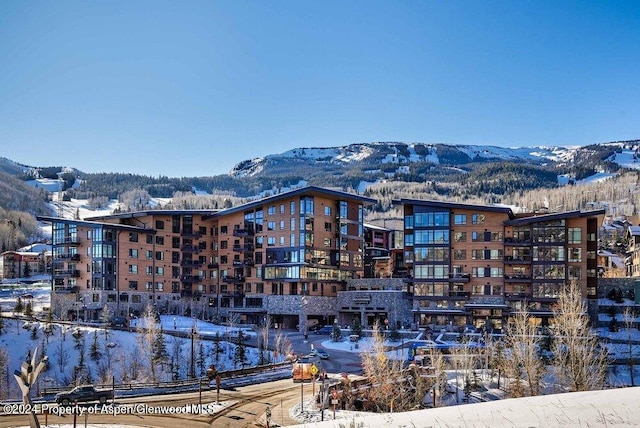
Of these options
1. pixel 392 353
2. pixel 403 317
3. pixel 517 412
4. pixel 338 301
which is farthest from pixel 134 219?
pixel 517 412

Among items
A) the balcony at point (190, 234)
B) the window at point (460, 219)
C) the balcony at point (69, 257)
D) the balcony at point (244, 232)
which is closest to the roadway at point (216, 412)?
the window at point (460, 219)

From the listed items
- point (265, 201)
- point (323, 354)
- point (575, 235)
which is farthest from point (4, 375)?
point (575, 235)

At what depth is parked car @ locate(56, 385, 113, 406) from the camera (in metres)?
39.9

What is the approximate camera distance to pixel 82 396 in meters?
40.5

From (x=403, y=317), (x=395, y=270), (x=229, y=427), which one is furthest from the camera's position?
(x=395, y=270)

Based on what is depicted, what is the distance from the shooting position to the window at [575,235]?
264 feet

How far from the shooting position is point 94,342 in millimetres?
66562

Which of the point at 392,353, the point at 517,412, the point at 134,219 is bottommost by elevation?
the point at 392,353

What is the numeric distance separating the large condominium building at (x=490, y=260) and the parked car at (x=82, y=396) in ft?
176

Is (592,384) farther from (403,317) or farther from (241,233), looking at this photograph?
(241,233)

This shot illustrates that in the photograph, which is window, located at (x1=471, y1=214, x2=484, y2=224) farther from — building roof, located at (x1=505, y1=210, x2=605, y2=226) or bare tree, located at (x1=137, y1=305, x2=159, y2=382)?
bare tree, located at (x1=137, y1=305, x2=159, y2=382)

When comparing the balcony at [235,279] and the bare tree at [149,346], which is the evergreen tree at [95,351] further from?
the balcony at [235,279]

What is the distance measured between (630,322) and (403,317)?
30.3 metres

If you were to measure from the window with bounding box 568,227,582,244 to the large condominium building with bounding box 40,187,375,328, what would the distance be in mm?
35482
